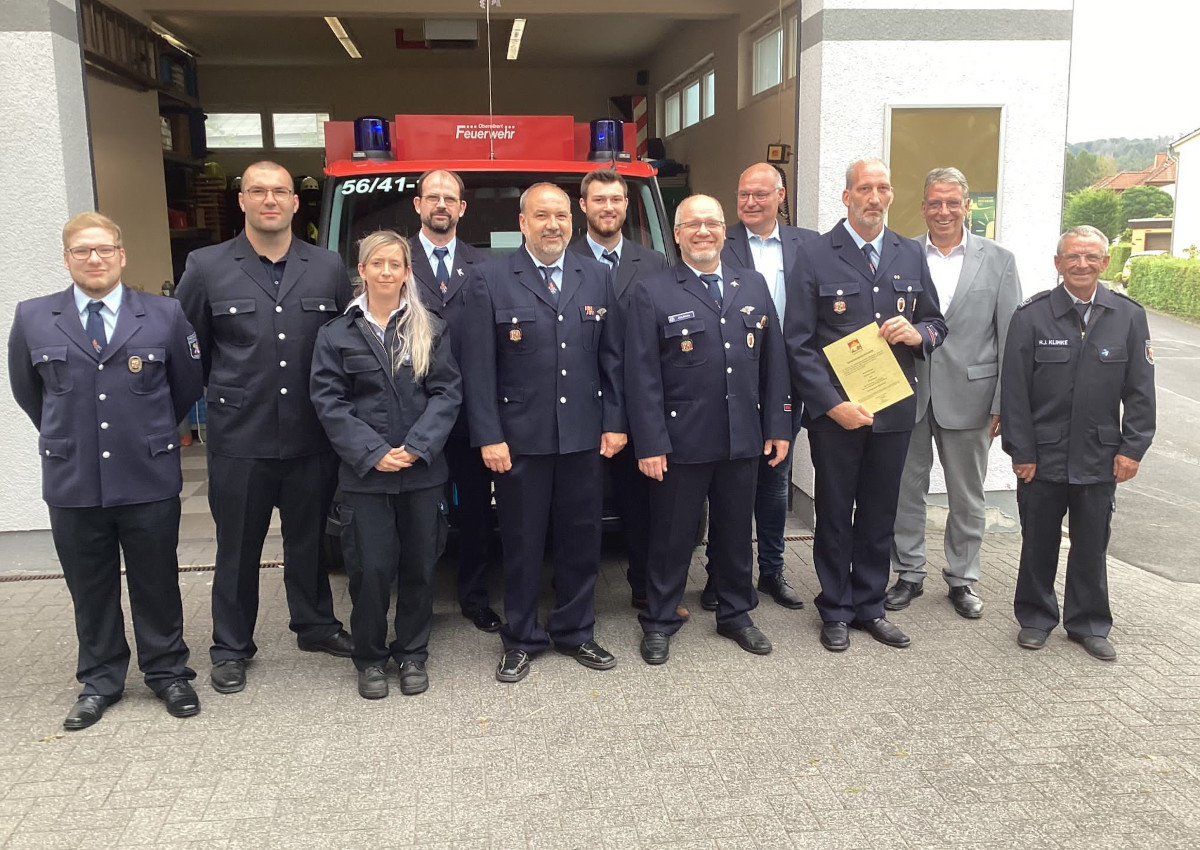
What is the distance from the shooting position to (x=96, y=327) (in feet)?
12.2

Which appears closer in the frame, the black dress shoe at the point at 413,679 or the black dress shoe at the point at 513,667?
the black dress shoe at the point at 413,679

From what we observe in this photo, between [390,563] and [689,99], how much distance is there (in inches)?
421

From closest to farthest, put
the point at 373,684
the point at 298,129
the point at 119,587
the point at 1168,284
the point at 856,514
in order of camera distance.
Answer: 1. the point at 119,587
2. the point at 373,684
3. the point at 856,514
4. the point at 298,129
5. the point at 1168,284

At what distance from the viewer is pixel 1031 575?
457 cm

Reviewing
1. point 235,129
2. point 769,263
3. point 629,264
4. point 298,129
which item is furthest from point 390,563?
point 235,129

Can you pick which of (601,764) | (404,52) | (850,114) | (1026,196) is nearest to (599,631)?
(601,764)

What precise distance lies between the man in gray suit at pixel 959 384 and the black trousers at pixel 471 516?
6.45ft

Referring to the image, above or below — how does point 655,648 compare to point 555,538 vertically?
below

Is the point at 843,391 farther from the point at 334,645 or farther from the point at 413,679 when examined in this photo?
the point at 334,645

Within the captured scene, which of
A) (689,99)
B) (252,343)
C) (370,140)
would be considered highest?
(689,99)

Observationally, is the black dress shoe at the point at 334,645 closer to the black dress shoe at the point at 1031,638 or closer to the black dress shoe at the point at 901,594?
the black dress shoe at the point at 901,594

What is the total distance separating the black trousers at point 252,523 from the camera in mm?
4090

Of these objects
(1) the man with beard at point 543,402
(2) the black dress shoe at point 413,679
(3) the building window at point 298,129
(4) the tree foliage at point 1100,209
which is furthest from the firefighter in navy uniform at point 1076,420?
(4) the tree foliage at point 1100,209

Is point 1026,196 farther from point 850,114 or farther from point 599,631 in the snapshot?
point 599,631
